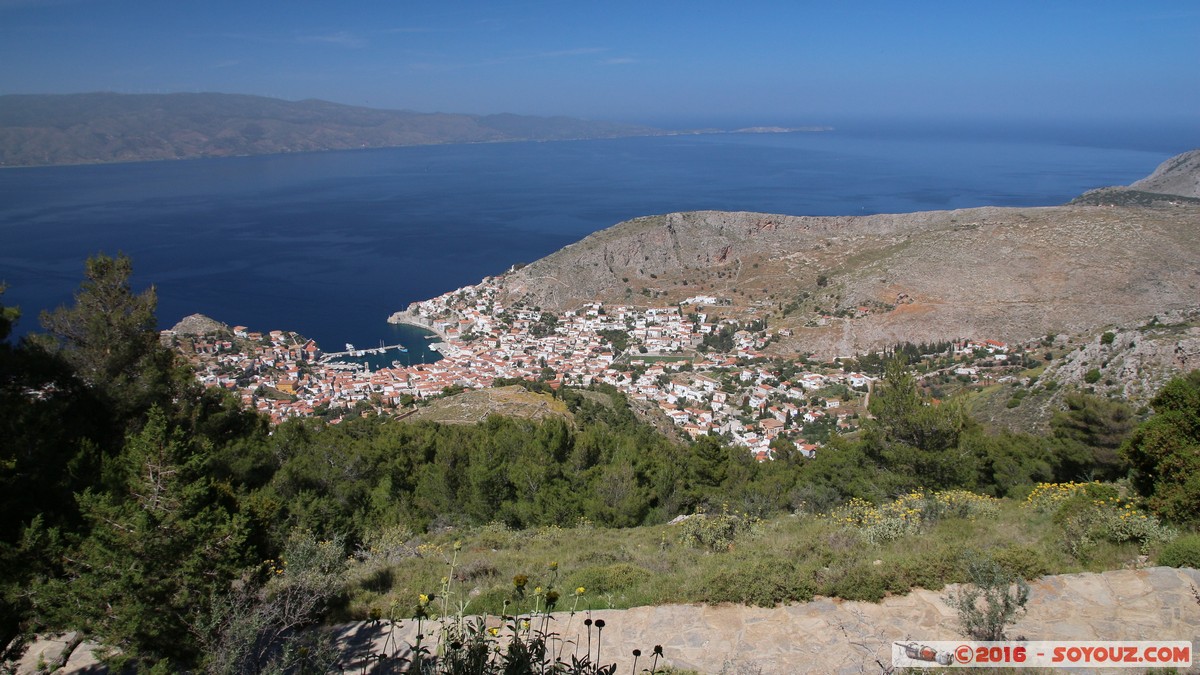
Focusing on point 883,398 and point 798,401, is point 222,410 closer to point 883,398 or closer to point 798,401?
point 883,398

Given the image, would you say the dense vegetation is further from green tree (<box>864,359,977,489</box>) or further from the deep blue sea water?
the deep blue sea water

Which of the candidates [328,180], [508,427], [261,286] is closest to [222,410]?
[508,427]

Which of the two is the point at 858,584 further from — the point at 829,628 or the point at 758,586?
the point at 758,586

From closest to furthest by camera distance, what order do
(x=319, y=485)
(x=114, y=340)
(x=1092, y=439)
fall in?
1. (x=114, y=340)
2. (x=319, y=485)
3. (x=1092, y=439)

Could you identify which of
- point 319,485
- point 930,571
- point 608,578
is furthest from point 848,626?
point 319,485

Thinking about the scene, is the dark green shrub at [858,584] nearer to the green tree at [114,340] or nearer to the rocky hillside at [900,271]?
the green tree at [114,340]

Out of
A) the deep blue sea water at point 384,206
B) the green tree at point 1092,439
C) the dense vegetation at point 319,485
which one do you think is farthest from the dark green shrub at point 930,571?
the deep blue sea water at point 384,206
